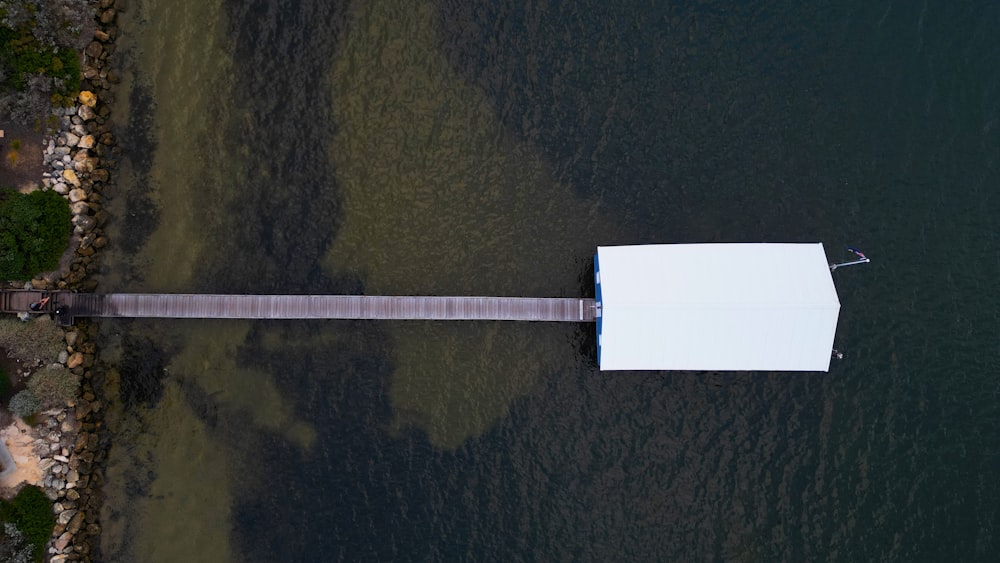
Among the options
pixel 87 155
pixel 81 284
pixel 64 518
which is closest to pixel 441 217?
pixel 87 155

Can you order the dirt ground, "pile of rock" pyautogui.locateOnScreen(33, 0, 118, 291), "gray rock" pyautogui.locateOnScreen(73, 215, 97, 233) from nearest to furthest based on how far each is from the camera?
the dirt ground < "pile of rock" pyautogui.locateOnScreen(33, 0, 118, 291) < "gray rock" pyautogui.locateOnScreen(73, 215, 97, 233)

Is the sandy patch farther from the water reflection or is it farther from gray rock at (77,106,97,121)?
the water reflection

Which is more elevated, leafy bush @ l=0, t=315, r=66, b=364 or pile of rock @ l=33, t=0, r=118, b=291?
pile of rock @ l=33, t=0, r=118, b=291

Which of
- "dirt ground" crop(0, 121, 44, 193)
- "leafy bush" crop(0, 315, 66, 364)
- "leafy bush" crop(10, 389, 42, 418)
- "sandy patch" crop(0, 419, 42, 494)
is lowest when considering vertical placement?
"sandy patch" crop(0, 419, 42, 494)

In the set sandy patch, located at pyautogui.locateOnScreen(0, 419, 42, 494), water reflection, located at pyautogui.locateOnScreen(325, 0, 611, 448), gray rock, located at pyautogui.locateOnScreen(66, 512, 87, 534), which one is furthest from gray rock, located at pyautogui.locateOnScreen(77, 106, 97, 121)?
gray rock, located at pyautogui.locateOnScreen(66, 512, 87, 534)

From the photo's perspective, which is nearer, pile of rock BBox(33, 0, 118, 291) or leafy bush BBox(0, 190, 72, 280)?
leafy bush BBox(0, 190, 72, 280)

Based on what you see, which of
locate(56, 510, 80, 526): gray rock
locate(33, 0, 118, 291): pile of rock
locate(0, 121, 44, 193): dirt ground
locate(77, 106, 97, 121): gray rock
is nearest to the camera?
locate(0, 121, 44, 193): dirt ground
